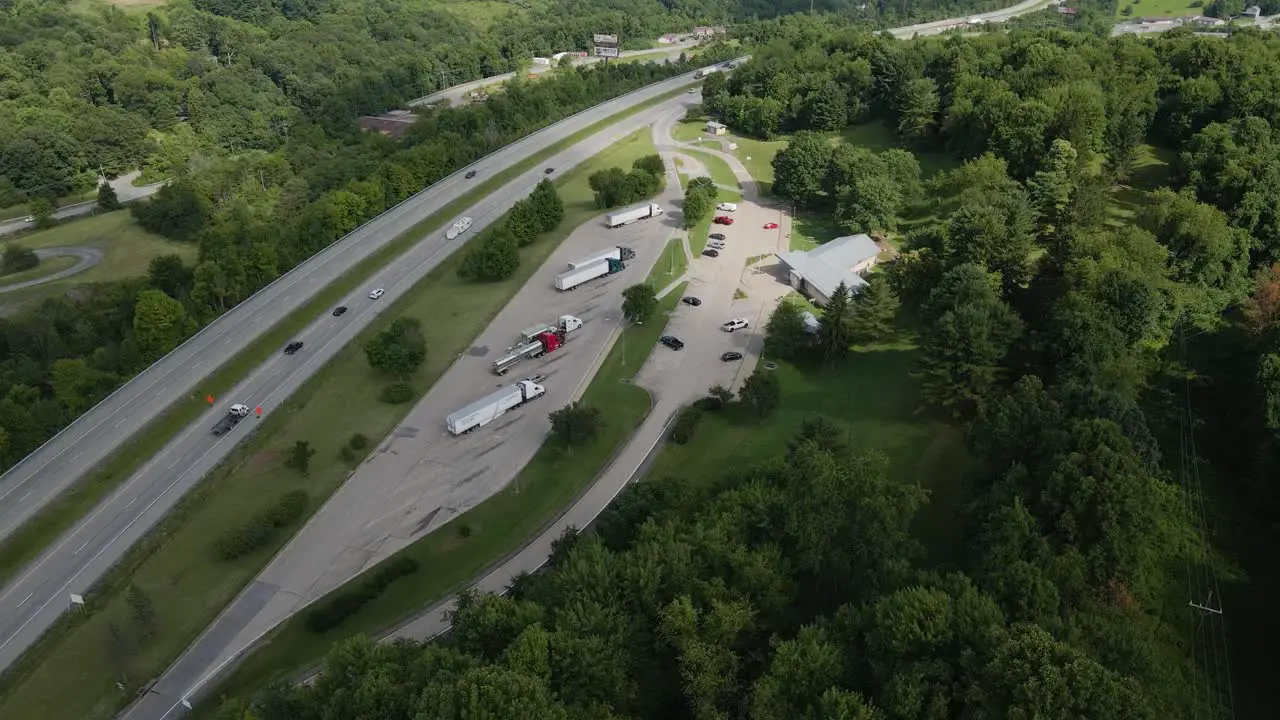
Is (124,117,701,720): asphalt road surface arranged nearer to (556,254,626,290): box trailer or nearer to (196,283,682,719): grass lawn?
(556,254,626,290): box trailer

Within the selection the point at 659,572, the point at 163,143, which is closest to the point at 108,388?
the point at 659,572

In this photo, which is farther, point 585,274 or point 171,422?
point 585,274

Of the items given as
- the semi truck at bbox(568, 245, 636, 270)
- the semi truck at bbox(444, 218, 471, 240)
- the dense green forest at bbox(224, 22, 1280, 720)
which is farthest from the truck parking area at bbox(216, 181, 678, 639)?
the semi truck at bbox(444, 218, 471, 240)

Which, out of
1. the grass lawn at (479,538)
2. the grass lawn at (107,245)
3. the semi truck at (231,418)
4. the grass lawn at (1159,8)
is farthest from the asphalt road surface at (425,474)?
the grass lawn at (1159,8)

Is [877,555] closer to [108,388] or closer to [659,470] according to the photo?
[659,470]

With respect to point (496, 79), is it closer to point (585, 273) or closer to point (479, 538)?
point (585, 273)

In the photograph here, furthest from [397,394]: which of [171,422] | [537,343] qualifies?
[171,422]
